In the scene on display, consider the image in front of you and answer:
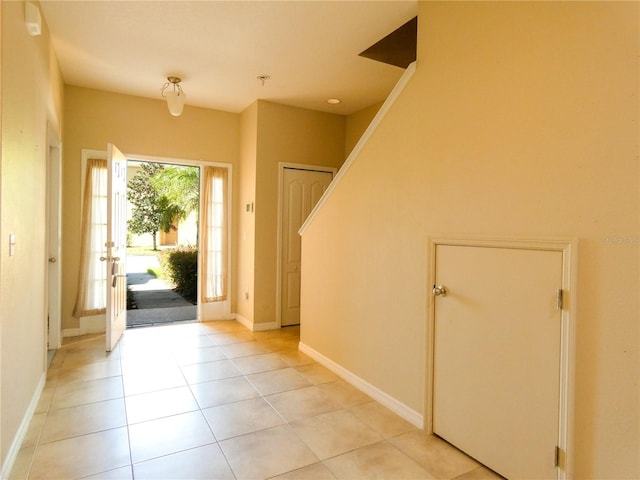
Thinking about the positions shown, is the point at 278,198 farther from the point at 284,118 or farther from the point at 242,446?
the point at 242,446

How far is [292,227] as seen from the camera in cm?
488

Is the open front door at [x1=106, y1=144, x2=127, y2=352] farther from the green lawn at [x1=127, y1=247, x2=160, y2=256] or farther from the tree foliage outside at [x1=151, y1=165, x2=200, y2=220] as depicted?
the green lawn at [x1=127, y1=247, x2=160, y2=256]

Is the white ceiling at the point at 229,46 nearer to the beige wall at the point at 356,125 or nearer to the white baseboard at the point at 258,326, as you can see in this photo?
the beige wall at the point at 356,125

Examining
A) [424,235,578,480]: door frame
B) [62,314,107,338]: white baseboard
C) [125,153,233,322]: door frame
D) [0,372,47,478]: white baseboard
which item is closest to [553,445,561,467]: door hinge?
[424,235,578,480]: door frame

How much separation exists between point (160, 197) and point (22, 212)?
7168 mm

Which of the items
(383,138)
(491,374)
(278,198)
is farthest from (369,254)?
(278,198)

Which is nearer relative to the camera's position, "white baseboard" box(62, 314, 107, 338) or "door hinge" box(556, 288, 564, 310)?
"door hinge" box(556, 288, 564, 310)

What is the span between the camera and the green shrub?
293 inches

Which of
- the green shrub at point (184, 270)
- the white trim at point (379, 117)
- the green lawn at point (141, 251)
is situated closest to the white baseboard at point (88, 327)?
the green shrub at point (184, 270)

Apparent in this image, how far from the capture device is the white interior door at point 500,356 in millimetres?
1699

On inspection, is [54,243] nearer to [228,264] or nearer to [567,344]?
[228,264]

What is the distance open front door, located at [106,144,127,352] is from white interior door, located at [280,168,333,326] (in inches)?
72.6

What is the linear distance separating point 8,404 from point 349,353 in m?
2.19

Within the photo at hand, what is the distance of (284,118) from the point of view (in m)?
4.70
